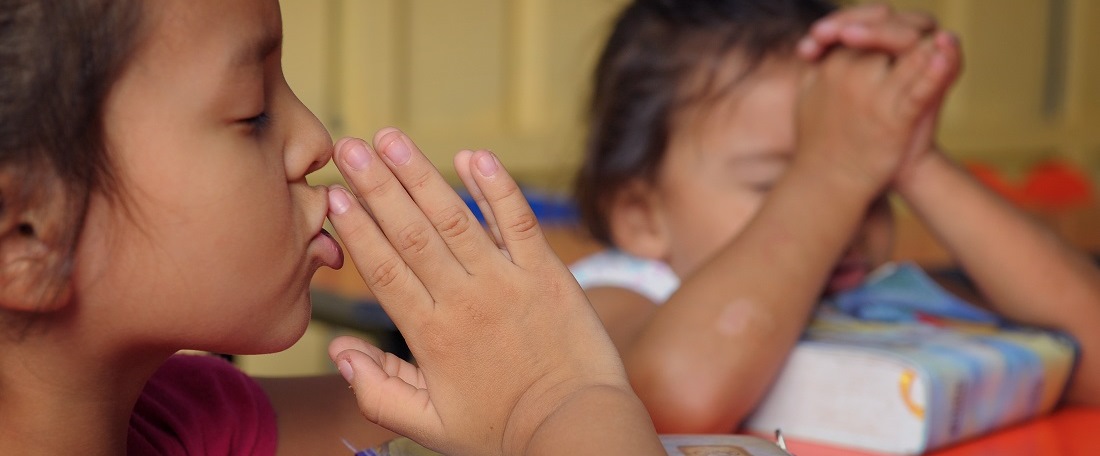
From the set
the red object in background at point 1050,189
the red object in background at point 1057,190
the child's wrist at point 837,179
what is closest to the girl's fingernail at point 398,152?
the child's wrist at point 837,179

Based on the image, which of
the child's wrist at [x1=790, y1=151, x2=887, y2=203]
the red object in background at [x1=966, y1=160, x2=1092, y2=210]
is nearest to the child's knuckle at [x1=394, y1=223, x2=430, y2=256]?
the child's wrist at [x1=790, y1=151, x2=887, y2=203]

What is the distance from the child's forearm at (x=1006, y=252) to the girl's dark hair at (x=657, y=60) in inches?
8.8

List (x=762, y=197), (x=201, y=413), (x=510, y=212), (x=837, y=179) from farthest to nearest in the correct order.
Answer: (x=762, y=197) < (x=837, y=179) < (x=201, y=413) < (x=510, y=212)

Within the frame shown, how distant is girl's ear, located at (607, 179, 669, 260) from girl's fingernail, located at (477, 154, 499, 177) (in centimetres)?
75

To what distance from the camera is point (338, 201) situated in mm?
601

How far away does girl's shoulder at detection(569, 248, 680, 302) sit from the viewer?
1.24 meters

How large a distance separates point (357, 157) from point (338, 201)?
0.03m

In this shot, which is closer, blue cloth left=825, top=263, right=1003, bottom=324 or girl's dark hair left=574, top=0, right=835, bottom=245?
blue cloth left=825, top=263, right=1003, bottom=324

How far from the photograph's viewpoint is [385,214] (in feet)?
1.93

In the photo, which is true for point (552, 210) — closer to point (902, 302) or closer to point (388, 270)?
point (902, 302)

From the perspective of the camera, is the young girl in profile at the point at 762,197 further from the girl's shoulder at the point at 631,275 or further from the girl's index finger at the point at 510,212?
the girl's index finger at the point at 510,212

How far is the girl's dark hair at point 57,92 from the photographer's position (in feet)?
1.61

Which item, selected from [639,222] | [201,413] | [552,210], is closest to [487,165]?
[201,413]

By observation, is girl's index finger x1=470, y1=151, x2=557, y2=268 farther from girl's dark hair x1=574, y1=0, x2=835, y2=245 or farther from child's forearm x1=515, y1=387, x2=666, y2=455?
girl's dark hair x1=574, y1=0, x2=835, y2=245
